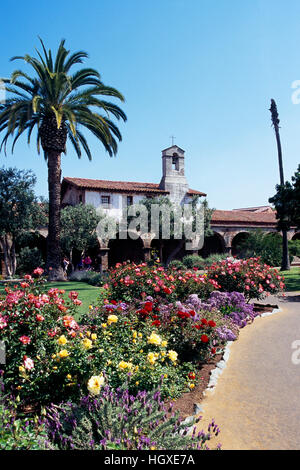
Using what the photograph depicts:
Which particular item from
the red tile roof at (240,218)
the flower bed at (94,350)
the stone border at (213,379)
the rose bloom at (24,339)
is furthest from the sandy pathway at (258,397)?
the red tile roof at (240,218)

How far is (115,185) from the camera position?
95.7 feet

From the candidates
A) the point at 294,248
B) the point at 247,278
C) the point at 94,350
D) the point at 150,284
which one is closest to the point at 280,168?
the point at 294,248

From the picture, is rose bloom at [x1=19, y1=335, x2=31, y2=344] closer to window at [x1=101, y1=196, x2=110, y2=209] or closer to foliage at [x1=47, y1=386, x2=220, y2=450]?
foliage at [x1=47, y1=386, x2=220, y2=450]

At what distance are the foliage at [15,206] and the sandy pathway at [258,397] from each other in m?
16.0

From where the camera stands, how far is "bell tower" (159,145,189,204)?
3052 cm

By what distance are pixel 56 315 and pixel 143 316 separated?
1531 millimetres

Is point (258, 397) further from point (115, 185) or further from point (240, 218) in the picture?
point (240, 218)

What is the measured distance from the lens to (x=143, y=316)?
5840 millimetres

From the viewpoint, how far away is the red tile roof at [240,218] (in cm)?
2971

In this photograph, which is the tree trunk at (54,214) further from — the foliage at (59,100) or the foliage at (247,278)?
the foliage at (247,278)

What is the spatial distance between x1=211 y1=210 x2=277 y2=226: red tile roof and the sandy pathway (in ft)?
75.5
